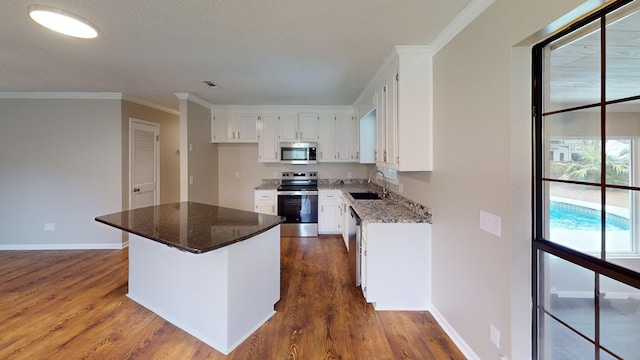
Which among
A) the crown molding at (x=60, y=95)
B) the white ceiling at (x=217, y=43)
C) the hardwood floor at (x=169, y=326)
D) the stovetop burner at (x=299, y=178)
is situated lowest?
the hardwood floor at (x=169, y=326)

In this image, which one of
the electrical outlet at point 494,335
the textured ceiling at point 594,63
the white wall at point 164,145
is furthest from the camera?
the white wall at point 164,145

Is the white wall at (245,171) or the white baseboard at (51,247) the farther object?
the white wall at (245,171)

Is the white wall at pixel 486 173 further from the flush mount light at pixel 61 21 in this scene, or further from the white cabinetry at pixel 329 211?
the flush mount light at pixel 61 21

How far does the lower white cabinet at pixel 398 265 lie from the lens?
247 centimetres

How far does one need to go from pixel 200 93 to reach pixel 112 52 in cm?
156

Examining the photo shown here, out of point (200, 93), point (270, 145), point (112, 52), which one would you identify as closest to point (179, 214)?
point (112, 52)

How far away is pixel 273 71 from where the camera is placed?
10.2ft

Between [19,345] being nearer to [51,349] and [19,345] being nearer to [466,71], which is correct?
[51,349]

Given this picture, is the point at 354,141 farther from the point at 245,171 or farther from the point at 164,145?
the point at 164,145

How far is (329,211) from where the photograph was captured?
4891 millimetres

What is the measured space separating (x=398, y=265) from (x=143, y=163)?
4499 millimetres

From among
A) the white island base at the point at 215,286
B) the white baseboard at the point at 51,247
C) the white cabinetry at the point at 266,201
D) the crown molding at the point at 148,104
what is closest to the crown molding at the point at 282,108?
the crown molding at the point at 148,104

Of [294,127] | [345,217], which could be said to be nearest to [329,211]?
[345,217]

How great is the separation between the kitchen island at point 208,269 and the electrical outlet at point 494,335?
1.62m
